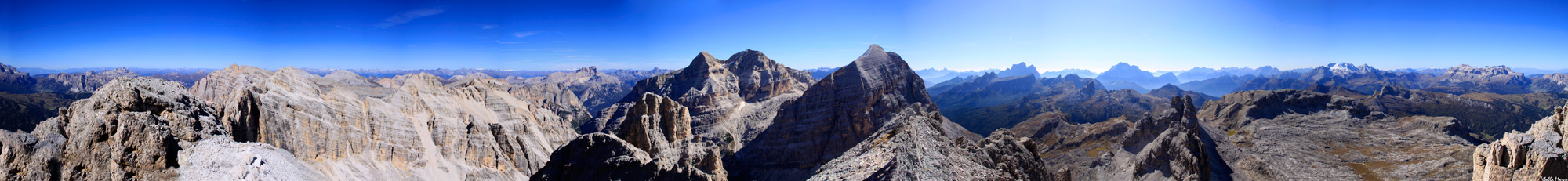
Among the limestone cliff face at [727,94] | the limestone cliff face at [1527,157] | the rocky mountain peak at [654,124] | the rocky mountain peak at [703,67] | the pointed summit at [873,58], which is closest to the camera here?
the limestone cliff face at [1527,157]

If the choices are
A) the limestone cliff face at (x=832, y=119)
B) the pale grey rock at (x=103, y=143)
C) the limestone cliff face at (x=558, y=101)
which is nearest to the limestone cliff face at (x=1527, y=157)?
the pale grey rock at (x=103, y=143)

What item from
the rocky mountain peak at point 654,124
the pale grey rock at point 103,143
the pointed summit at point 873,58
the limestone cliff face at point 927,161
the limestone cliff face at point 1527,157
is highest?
the pointed summit at point 873,58

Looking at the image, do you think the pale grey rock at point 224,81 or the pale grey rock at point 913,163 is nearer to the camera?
the pale grey rock at point 913,163

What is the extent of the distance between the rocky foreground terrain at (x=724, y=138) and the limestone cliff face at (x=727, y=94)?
1.55ft

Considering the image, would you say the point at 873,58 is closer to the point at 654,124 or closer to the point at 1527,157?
the point at 654,124

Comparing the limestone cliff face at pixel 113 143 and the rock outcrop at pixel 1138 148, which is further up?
the limestone cliff face at pixel 113 143

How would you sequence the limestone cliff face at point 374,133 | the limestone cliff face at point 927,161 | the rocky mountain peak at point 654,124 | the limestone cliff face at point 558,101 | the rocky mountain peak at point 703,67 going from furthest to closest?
1. the limestone cliff face at point 558,101
2. the rocky mountain peak at point 703,67
3. the rocky mountain peak at point 654,124
4. the limestone cliff face at point 374,133
5. the limestone cliff face at point 927,161

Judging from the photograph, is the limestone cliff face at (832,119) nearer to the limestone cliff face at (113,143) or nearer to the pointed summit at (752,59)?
the limestone cliff face at (113,143)

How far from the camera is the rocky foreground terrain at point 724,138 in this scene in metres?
13.9

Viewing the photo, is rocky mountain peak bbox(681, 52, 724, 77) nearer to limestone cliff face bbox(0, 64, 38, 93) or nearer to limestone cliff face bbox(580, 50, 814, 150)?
limestone cliff face bbox(580, 50, 814, 150)

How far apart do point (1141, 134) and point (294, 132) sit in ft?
205

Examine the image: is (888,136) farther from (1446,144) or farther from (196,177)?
(1446,144)

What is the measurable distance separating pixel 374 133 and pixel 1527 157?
5268cm

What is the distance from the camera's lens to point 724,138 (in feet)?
252
